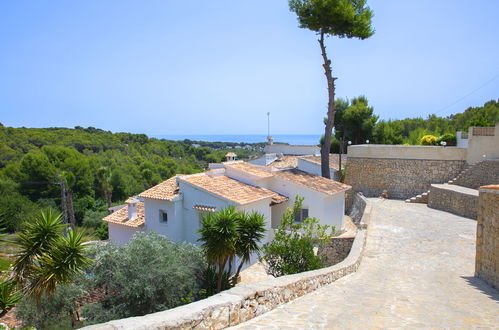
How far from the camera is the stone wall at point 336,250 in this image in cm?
1559

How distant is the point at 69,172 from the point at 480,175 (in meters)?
33.4

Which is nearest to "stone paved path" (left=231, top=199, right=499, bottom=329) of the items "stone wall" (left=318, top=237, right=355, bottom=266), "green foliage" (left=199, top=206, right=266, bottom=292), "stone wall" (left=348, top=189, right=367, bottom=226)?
"stone wall" (left=318, top=237, right=355, bottom=266)

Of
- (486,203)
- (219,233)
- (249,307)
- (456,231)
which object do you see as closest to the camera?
(249,307)

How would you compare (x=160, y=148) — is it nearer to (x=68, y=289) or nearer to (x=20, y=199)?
(x=20, y=199)

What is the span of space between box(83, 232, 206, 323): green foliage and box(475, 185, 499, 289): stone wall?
27.9 ft

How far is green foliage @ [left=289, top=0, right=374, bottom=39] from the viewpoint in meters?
23.8

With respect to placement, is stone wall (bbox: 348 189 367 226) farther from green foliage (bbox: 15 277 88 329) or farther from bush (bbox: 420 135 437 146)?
green foliage (bbox: 15 277 88 329)

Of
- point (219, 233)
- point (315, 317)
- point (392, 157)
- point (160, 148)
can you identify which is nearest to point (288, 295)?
point (315, 317)

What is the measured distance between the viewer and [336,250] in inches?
627

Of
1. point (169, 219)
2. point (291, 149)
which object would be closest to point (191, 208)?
point (169, 219)

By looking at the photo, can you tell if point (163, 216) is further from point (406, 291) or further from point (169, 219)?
point (406, 291)

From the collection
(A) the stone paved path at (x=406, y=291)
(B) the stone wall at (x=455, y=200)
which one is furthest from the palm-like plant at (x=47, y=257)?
(B) the stone wall at (x=455, y=200)

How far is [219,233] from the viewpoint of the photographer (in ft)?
39.1

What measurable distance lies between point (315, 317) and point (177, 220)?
42.7 feet
